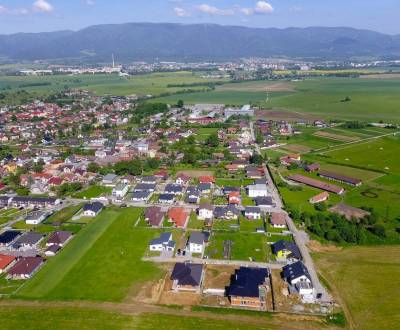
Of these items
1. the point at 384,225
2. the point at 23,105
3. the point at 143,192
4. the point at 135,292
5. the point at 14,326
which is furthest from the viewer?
the point at 23,105

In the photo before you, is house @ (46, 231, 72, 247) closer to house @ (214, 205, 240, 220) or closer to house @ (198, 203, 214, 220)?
house @ (198, 203, 214, 220)

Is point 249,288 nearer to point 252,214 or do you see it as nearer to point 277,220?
point 277,220

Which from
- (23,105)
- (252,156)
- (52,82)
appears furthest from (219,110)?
(52,82)

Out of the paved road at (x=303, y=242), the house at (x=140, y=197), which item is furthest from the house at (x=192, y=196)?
the paved road at (x=303, y=242)

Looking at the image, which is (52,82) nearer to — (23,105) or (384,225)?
(23,105)

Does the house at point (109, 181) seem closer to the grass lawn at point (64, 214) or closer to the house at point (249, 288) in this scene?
the grass lawn at point (64, 214)

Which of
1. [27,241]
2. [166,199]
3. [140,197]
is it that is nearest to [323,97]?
[166,199]
